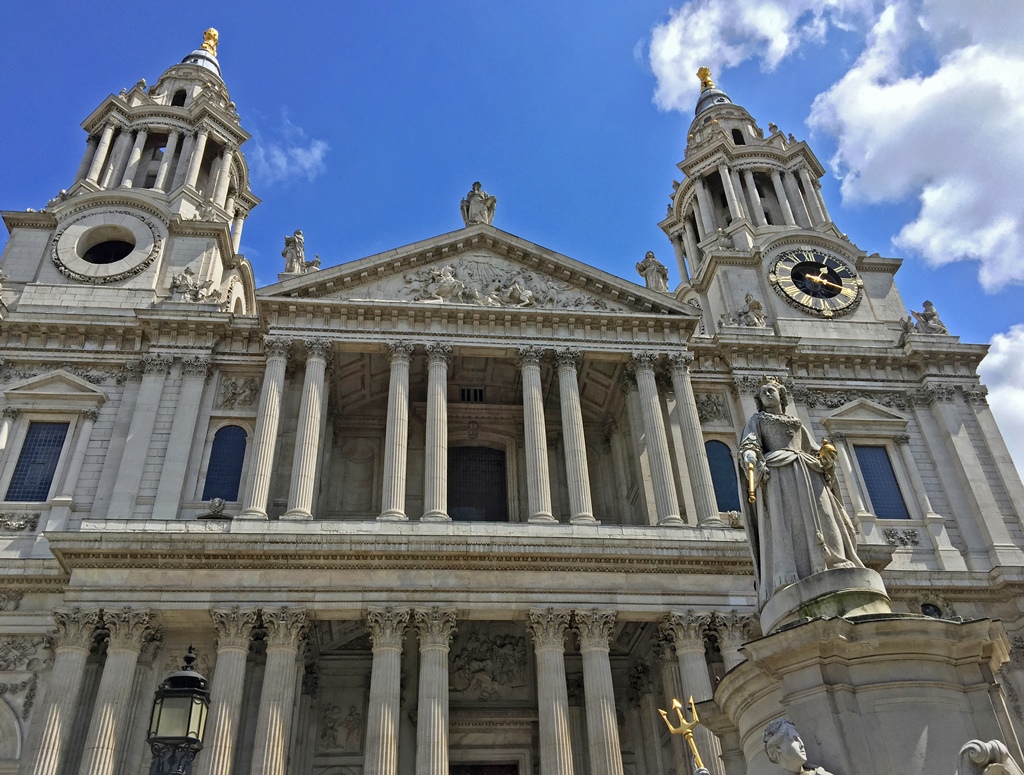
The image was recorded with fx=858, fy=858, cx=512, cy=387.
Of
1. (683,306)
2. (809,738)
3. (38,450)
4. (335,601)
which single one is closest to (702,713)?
(809,738)

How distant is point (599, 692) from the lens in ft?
65.6

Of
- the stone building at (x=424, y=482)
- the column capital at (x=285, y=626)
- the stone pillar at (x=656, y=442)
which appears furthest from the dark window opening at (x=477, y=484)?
the column capital at (x=285, y=626)

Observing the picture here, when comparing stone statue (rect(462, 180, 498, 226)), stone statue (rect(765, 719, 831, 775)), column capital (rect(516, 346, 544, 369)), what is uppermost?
stone statue (rect(462, 180, 498, 226))

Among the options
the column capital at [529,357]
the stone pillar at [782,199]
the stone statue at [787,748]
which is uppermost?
the stone pillar at [782,199]

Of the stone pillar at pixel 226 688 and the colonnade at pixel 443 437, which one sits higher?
the colonnade at pixel 443 437

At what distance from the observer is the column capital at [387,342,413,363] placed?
1024 inches

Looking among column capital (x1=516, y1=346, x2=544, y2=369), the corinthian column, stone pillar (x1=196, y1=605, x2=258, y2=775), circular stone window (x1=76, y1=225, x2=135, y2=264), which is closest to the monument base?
stone pillar (x1=196, y1=605, x2=258, y2=775)

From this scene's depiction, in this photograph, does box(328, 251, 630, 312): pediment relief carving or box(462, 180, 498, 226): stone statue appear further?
box(462, 180, 498, 226): stone statue

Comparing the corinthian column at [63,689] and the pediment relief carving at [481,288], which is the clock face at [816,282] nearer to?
the pediment relief carving at [481,288]

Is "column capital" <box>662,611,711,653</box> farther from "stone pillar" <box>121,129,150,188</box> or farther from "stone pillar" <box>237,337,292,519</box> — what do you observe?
"stone pillar" <box>121,129,150,188</box>

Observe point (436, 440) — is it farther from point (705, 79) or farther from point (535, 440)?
point (705, 79)

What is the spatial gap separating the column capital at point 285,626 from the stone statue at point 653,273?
16042mm

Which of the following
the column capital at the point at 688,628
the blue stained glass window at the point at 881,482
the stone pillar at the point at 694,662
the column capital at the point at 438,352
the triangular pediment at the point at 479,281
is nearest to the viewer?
the stone pillar at the point at 694,662

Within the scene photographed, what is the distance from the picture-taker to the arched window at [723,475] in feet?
87.4
